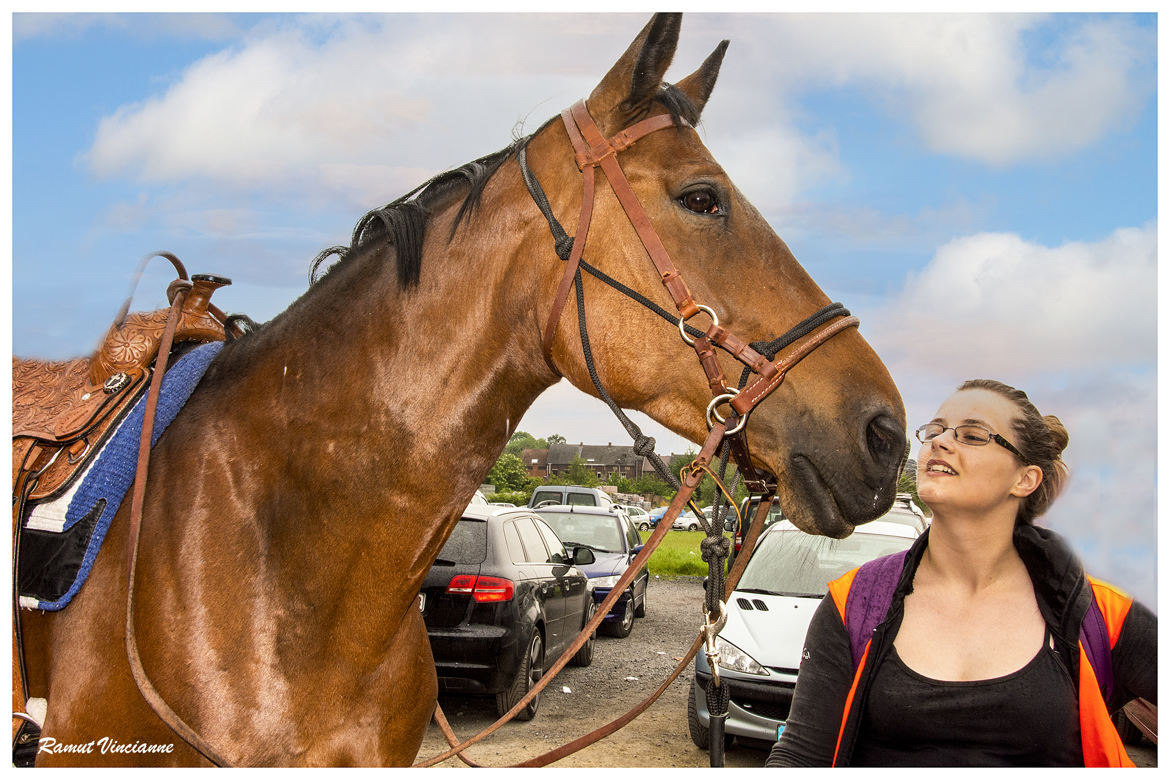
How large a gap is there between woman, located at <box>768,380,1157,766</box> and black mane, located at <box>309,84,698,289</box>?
1.17 m

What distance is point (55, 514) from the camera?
2.24 metres

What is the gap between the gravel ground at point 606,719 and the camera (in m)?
6.16

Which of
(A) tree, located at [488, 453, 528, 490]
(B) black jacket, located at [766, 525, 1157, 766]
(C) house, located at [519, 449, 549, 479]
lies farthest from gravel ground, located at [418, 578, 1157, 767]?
(C) house, located at [519, 449, 549, 479]

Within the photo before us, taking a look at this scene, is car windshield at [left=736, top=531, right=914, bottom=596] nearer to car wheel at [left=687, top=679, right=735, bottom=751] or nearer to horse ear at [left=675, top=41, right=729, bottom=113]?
car wheel at [left=687, top=679, right=735, bottom=751]

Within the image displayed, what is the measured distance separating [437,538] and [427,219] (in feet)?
3.14

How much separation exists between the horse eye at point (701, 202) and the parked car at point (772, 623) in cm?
317

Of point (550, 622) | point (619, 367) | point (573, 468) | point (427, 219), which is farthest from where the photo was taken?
point (573, 468)

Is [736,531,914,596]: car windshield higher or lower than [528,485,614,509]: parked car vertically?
lower

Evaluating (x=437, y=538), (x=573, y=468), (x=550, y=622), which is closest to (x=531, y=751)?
(x=550, y=622)

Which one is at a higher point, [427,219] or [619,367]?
[427,219]

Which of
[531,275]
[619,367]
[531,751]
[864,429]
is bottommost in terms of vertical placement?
[531,751]

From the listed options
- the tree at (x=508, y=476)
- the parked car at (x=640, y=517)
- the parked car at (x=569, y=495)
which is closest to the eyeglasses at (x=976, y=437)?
the parked car at (x=569, y=495)

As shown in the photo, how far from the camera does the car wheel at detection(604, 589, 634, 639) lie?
11.9m

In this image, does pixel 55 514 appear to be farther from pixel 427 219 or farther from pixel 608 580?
pixel 608 580
